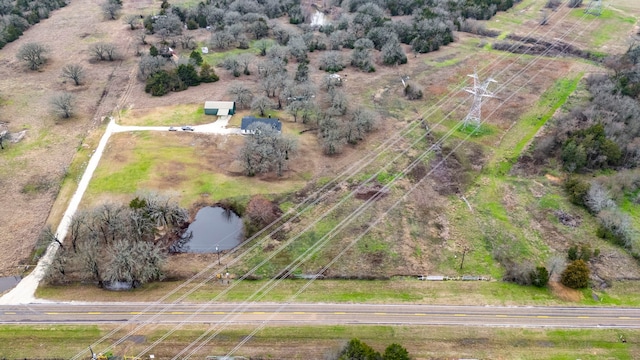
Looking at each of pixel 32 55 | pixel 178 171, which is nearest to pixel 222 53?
pixel 32 55

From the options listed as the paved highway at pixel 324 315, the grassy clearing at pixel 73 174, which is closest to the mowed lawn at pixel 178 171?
the grassy clearing at pixel 73 174

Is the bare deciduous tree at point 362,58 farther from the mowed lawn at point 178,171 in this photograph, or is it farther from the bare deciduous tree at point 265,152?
the bare deciduous tree at point 265,152

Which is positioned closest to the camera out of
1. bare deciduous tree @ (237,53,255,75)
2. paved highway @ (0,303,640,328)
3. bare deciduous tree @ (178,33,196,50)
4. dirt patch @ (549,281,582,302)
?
paved highway @ (0,303,640,328)

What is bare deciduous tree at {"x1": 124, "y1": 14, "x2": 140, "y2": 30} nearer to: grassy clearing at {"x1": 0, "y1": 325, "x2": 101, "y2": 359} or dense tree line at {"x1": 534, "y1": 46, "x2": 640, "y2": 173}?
grassy clearing at {"x1": 0, "y1": 325, "x2": 101, "y2": 359}

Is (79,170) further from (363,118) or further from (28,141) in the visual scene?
(363,118)

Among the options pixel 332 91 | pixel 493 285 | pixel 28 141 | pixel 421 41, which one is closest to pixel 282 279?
pixel 493 285

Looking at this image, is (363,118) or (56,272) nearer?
(56,272)

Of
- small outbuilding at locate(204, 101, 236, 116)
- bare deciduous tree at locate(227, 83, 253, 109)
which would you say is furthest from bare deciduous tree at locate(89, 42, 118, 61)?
bare deciduous tree at locate(227, 83, 253, 109)
